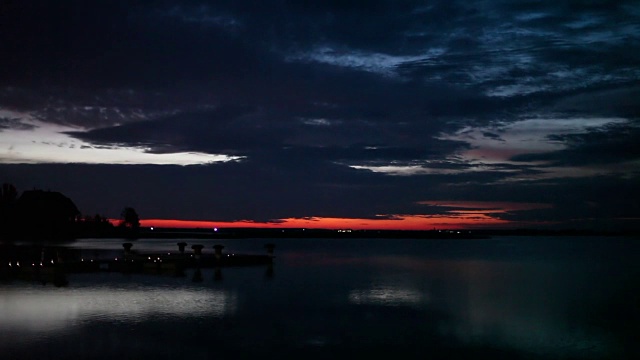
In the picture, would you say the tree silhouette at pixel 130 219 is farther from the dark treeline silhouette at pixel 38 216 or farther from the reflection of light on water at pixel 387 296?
the reflection of light on water at pixel 387 296

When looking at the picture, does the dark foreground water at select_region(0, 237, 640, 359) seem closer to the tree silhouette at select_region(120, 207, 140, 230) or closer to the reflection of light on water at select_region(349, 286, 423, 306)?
the reflection of light on water at select_region(349, 286, 423, 306)

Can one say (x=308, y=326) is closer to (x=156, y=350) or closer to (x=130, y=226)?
(x=156, y=350)

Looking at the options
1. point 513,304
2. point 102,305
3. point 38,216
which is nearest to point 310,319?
point 102,305

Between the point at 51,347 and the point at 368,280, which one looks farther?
the point at 368,280

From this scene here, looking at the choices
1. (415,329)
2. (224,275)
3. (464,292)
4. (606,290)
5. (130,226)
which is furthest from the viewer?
(130,226)

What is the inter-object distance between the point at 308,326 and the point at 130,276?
21000 mm

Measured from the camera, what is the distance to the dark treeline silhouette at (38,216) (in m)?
98.2

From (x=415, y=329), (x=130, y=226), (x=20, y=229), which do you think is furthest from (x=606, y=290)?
(x=130, y=226)

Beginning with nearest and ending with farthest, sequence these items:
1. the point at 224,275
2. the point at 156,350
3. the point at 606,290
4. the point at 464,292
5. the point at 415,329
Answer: the point at 156,350 < the point at 415,329 < the point at 464,292 < the point at 606,290 < the point at 224,275

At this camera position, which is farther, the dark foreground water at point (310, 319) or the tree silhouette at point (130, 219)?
the tree silhouette at point (130, 219)

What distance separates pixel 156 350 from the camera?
1800 centimetres

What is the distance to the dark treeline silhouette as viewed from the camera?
322ft

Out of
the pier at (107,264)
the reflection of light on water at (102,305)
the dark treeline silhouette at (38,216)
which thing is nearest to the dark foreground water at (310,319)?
the reflection of light on water at (102,305)

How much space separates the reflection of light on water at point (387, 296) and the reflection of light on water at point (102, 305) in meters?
6.52
